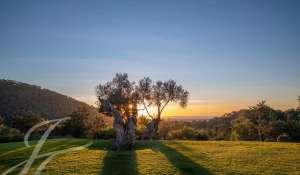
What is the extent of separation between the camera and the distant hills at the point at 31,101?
97500 millimetres

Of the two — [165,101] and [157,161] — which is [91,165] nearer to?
[157,161]

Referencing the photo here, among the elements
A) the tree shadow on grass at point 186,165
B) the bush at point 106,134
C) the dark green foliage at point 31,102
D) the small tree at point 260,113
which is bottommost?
the tree shadow on grass at point 186,165

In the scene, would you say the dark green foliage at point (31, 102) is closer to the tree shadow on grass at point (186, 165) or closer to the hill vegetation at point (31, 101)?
the hill vegetation at point (31, 101)

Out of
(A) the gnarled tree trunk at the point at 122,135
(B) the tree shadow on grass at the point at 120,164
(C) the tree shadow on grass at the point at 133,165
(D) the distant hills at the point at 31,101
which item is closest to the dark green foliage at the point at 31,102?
(D) the distant hills at the point at 31,101

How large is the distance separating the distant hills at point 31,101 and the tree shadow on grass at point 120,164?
69924 millimetres

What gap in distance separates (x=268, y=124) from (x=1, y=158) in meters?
49.8

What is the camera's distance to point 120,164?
22016mm

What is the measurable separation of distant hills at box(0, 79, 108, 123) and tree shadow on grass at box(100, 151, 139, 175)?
2753 inches

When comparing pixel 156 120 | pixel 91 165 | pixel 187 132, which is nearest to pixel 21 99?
pixel 156 120

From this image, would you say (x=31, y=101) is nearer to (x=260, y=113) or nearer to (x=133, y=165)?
(x=260, y=113)

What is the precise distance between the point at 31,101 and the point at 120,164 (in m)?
94.7

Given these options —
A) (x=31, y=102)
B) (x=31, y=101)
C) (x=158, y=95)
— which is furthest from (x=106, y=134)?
(x=31, y=101)

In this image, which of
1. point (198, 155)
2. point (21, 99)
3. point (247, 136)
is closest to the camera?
point (198, 155)

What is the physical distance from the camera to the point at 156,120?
63.2 meters
